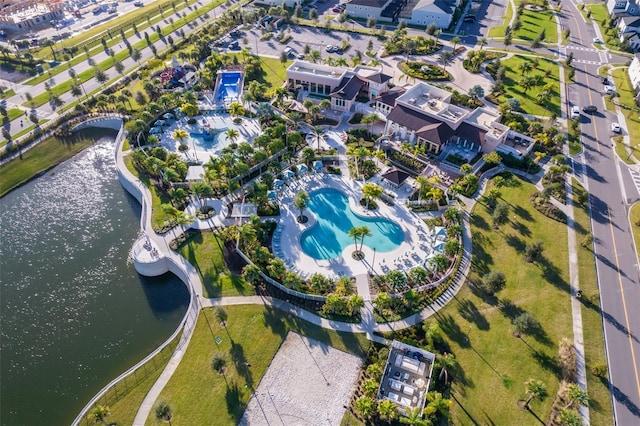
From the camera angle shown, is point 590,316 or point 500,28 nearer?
point 590,316

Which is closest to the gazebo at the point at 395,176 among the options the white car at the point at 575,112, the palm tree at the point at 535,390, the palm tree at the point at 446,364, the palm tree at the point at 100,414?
the palm tree at the point at 446,364

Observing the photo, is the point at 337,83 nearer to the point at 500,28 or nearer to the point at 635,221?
the point at 635,221

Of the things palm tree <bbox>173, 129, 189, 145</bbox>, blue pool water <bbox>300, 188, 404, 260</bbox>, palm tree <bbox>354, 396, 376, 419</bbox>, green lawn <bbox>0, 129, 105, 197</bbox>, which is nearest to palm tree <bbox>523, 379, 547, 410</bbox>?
palm tree <bbox>354, 396, 376, 419</bbox>

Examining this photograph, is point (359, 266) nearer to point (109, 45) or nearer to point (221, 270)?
point (221, 270)

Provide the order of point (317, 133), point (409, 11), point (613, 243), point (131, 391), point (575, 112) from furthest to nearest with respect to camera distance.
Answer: point (409, 11)
point (575, 112)
point (317, 133)
point (613, 243)
point (131, 391)

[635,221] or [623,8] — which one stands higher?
[623,8]

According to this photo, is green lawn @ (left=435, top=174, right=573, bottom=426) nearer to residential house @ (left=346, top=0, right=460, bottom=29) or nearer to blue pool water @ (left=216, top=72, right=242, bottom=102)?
blue pool water @ (left=216, top=72, right=242, bottom=102)

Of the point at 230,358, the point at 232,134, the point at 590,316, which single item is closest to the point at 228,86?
the point at 232,134

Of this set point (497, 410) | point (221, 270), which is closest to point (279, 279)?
point (221, 270)
